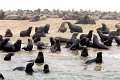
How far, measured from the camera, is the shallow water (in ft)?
37.9

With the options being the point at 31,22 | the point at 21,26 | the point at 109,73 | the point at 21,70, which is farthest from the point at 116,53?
the point at 31,22

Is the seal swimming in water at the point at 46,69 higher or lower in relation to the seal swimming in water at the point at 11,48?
lower

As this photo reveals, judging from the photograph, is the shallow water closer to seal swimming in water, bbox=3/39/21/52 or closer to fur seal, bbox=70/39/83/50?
seal swimming in water, bbox=3/39/21/52

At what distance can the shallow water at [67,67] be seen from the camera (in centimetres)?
1154

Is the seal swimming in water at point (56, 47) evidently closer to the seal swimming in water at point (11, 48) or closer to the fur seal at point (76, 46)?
the fur seal at point (76, 46)

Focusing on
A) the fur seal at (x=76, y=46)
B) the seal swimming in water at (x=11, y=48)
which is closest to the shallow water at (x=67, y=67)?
the seal swimming in water at (x=11, y=48)

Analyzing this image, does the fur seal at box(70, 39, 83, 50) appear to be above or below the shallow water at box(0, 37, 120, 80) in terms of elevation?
above

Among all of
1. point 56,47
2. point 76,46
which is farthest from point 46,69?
point 76,46

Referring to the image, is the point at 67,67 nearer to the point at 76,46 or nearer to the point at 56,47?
the point at 56,47

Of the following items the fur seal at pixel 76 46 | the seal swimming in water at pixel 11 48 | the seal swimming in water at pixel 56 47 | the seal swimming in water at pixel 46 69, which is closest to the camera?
the seal swimming in water at pixel 46 69

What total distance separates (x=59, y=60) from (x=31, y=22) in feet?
55.3

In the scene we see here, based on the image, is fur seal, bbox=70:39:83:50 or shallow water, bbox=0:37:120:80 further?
fur seal, bbox=70:39:83:50

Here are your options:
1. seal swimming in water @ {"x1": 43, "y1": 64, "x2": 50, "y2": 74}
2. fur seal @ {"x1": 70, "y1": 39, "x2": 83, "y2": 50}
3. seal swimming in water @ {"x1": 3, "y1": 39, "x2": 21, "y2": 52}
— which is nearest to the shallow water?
seal swimming in water @ {"x1": 43, "y1": 64, "x2": 50, "y2": 74}

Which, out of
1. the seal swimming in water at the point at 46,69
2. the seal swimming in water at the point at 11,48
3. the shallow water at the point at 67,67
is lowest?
the shallow water at the point at 67,67
